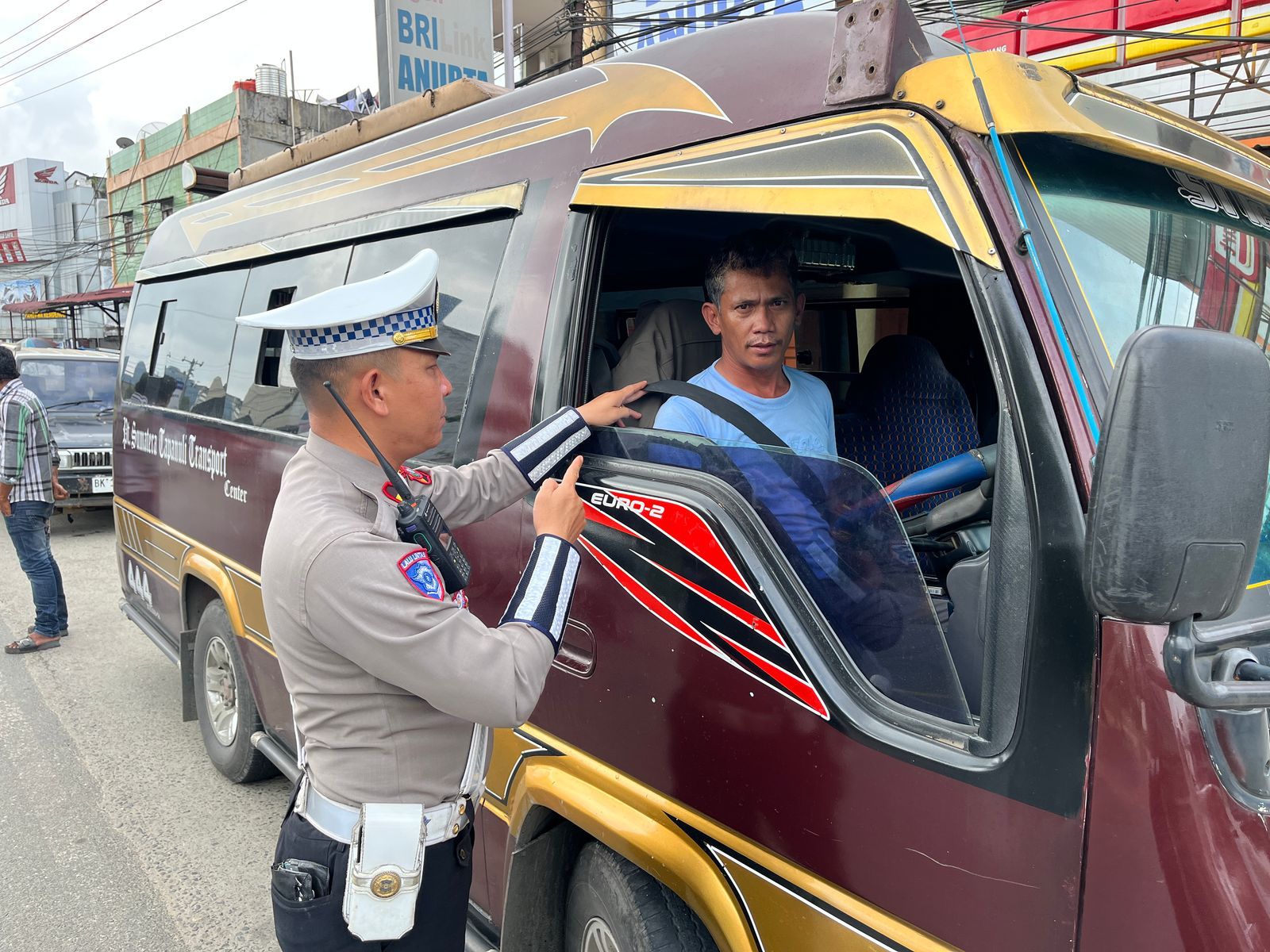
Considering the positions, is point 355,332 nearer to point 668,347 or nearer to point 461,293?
point 461,293

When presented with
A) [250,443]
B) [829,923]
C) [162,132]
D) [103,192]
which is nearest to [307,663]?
[829,923]

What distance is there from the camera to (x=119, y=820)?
12.7 ft

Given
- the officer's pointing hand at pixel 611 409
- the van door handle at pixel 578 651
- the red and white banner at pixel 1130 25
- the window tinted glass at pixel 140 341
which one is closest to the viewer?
the van door handle at pixel 578 651

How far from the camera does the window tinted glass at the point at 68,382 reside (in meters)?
10.9

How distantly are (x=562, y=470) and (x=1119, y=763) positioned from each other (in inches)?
52.0

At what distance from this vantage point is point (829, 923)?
59.8 inches

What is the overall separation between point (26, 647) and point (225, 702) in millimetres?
2795

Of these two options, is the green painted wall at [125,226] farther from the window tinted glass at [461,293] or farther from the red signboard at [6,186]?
the window tinted glass at [461,293]

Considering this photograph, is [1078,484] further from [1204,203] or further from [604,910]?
[604,910]

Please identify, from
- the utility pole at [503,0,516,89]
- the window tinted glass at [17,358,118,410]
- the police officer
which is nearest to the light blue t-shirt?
the police officer

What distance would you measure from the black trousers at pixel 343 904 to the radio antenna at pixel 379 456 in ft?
2.25

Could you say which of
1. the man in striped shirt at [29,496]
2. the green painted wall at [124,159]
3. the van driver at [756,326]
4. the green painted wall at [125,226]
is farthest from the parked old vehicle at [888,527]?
the green painted wall at [124,159]

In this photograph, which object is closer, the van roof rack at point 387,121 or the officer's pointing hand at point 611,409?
the officer's pointing hand at point 611,409

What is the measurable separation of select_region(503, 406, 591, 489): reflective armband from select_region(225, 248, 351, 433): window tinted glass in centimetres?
134
